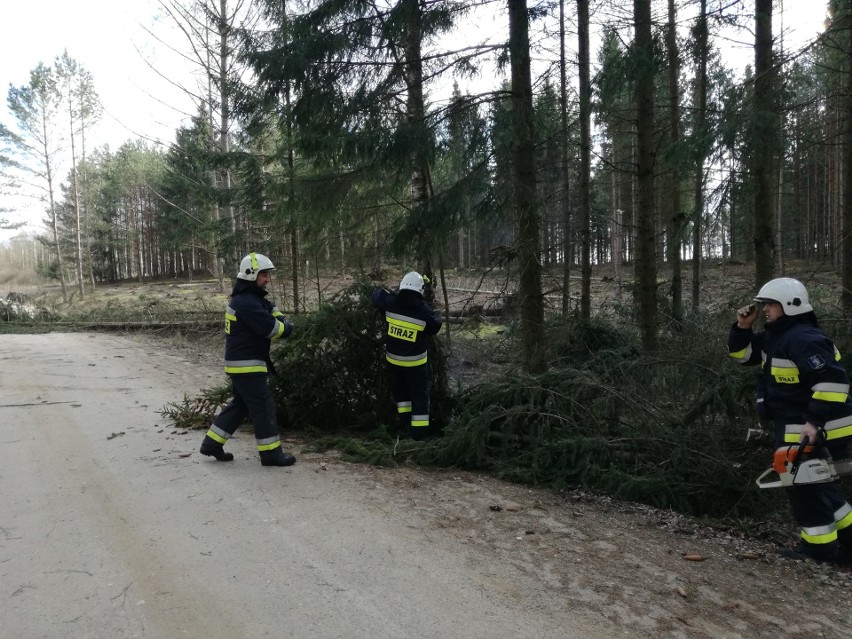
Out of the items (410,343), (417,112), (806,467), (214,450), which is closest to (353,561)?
(214,450)

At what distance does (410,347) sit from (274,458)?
2000 millimetres

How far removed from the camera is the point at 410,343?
6562mm

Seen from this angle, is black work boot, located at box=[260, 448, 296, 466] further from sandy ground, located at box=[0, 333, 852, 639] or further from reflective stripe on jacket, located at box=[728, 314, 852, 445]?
reflective stripe on jacket, located at box=[728, 314, 852, 445]

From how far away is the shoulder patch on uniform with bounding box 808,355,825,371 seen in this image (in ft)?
12.3

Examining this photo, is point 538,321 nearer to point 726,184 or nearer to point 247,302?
point 726,184

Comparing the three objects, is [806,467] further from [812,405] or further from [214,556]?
[214,556]

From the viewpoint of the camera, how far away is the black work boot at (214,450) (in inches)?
221

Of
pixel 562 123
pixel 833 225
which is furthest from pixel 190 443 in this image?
pixel 833 225

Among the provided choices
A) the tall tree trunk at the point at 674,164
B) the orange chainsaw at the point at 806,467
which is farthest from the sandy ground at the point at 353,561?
the tall tree trunk at the point at 674,164

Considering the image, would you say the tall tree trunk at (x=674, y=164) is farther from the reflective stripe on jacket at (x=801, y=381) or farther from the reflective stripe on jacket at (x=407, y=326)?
the reflective stripe on jacket at (x=407, y=326)

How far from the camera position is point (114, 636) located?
2.83 m

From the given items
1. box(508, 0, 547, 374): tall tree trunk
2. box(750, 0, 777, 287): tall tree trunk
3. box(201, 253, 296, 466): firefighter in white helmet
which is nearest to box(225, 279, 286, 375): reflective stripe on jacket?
box(201, 253, 296, 466): firefighter in white helmet

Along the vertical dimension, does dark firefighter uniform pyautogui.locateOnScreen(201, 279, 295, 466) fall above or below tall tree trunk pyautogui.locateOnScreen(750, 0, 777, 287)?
below

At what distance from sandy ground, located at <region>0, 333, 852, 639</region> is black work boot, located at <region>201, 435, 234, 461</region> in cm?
13
